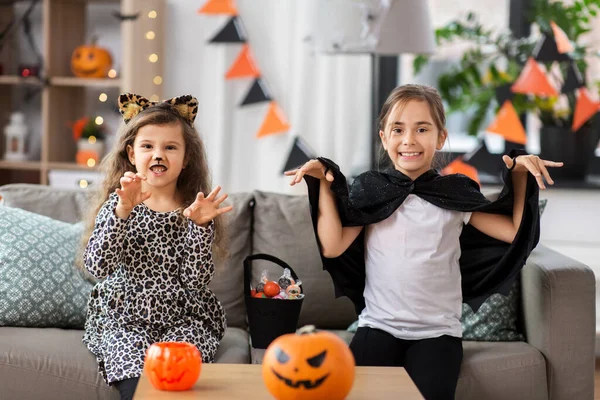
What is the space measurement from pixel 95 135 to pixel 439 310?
7.91 feet

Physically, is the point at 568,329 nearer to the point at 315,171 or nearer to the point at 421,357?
the point at 421,357

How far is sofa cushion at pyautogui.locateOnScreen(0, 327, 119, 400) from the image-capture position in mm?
2215

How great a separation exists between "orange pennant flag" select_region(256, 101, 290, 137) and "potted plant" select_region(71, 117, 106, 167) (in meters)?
0.77

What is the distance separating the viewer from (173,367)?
5.53 ft

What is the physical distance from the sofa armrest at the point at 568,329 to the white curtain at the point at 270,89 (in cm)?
173

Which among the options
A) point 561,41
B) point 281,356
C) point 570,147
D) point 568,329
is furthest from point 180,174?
point 570,147

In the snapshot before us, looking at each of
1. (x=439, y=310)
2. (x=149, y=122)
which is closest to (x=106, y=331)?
(x=149, y=122)

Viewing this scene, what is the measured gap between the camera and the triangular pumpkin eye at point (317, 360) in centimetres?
161

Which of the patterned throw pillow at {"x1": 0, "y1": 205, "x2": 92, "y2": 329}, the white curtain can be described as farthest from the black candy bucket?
the white curtain

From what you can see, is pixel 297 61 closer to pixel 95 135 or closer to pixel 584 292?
pixel 95 135

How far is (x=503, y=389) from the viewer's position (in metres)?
2.35

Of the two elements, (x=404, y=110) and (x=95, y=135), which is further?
(x=95, y=135)

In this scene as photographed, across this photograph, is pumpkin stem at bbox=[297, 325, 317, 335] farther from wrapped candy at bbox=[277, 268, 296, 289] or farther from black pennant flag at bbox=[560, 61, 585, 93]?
black pennant flag at bbox=[560, 61, 585, 93]

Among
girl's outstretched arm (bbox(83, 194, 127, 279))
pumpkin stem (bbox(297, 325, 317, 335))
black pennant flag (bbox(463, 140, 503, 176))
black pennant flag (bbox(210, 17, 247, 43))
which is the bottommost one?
pumpkin stem (bbox(297, 325, 317, 335))
